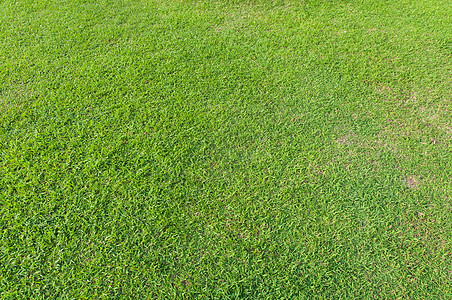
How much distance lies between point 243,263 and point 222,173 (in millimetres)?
858

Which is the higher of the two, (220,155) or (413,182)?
(220,155)

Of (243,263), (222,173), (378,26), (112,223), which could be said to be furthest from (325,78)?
(112,223)

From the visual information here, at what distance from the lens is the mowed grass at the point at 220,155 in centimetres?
234

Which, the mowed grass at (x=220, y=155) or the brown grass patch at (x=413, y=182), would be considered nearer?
the mowed grass at (x=220, y=155)

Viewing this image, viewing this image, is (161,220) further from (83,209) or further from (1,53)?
(1,53)

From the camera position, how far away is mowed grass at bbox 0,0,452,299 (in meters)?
2.34

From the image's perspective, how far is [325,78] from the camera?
3.81m

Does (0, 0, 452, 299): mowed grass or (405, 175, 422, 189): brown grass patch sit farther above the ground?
(0, 0, 452, 299): mowed grass

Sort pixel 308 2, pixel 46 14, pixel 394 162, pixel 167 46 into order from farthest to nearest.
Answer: pixel 308 2 < pixel 46 14 < pixel 167 46 < pixel 394 162

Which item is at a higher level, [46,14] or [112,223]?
[46,14]

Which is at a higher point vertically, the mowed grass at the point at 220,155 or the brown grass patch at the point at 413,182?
the mowed grass at the point at 220,155

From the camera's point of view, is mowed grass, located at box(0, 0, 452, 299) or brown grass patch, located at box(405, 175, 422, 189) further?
brown grass patch, located at box(405, 175, 422, 189)

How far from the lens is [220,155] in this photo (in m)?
3.00

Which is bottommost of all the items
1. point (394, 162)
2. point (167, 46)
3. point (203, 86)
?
point (394, 162)
